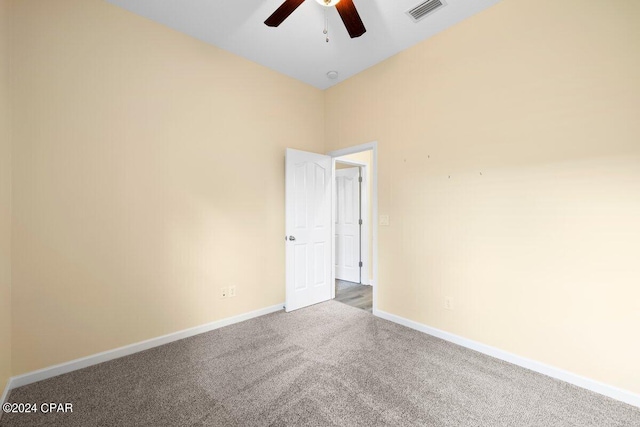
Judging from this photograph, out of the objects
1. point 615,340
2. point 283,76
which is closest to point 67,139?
point 283,76

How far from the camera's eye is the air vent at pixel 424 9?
7.50 ft

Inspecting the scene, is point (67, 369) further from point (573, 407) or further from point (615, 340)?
point (615, 340)

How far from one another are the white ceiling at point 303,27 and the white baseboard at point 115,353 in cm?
304

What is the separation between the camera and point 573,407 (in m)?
1.73

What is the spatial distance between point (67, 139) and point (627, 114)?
411cm

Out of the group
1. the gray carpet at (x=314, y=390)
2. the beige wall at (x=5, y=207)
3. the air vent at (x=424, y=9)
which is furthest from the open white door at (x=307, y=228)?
the beige wall at (x=5, y=207)

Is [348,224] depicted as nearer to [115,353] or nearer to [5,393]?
[115,353]

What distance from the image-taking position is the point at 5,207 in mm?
1826

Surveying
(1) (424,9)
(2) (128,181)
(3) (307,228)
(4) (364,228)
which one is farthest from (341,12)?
(4) (364,228)

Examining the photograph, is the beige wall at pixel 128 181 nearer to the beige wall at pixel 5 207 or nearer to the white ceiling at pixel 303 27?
the beige wall at pixel 5 207

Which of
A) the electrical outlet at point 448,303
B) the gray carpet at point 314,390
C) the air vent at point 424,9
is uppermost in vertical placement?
the air vent at point 424,9

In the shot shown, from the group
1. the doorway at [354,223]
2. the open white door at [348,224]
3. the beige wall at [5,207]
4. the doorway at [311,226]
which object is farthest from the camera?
the open white door at [348,224]

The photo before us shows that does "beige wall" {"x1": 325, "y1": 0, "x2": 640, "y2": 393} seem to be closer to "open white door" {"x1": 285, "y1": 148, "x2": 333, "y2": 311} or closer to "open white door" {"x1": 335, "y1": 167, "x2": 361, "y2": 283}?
"open white door" {"x1": 285, "y1": 148, "x2": 333, "y2": 311}

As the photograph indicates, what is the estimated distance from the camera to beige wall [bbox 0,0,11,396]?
1770 mm
